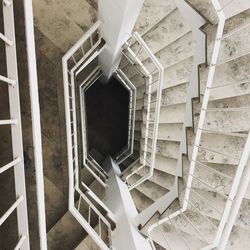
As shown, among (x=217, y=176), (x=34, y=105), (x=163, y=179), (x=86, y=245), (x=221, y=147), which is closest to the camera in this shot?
(x=34, y=105)

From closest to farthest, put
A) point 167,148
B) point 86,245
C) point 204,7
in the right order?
1. point 86,245
2. point 204,7
3. point 167,148

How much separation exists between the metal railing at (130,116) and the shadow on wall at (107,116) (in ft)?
1.26

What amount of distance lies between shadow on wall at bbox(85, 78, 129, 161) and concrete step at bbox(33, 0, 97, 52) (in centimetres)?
418

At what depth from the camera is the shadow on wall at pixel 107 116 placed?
8422 mm

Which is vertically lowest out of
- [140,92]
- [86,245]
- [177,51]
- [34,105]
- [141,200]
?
[141,200]

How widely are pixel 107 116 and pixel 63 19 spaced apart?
4.77m

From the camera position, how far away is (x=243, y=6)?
330 cm

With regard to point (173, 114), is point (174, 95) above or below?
above

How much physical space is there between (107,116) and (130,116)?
992 millimetres

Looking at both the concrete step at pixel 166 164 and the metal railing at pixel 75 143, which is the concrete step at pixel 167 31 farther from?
the concrete step at pixel 166 164

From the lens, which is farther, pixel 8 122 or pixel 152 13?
pixel 152 13

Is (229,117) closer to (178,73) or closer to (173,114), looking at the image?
(178,73)

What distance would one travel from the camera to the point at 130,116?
25.4 feet

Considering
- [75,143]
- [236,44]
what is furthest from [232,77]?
[75,143]
